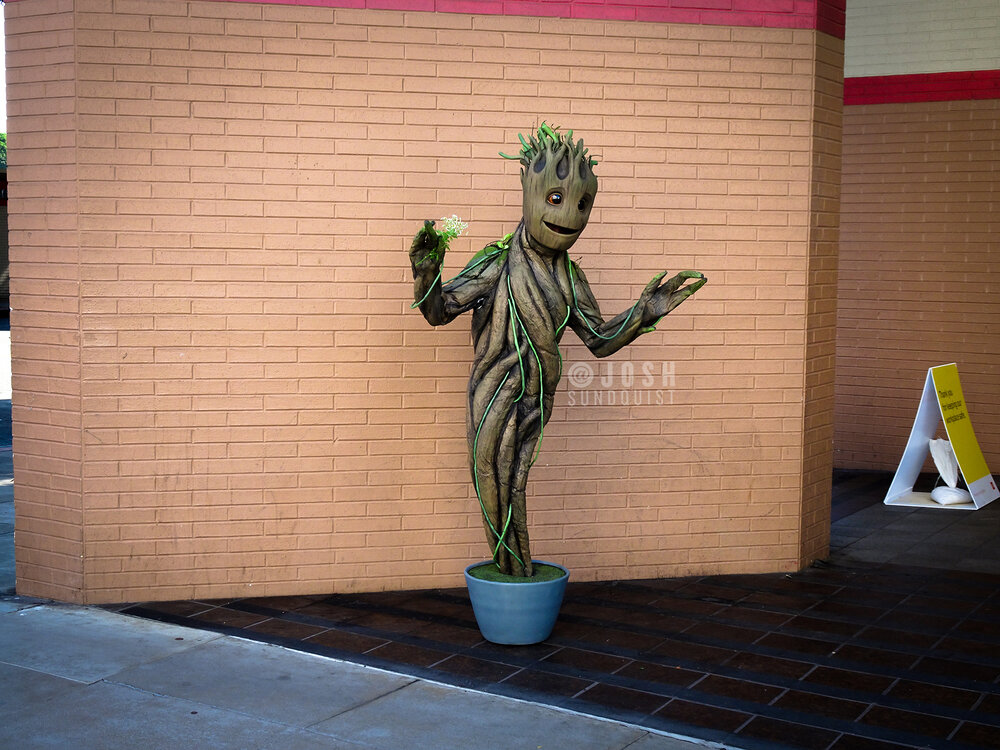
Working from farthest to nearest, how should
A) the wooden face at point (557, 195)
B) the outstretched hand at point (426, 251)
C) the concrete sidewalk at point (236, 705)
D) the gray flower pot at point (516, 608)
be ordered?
the gray flower pot at point (516, 608), the wooden face at point (557, 195), the outstretched hand at point (426, 251), the concrete sidewalk at point (236, 705)

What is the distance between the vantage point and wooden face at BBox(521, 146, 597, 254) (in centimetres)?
504

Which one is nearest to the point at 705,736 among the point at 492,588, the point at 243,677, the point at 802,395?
the point at 492,588

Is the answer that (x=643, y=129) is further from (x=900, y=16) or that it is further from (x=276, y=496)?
(x=900, y=16)

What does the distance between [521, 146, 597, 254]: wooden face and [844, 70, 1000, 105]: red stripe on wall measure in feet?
19.0

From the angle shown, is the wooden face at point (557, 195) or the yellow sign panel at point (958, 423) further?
the yellow sign panel at point (958, 423)

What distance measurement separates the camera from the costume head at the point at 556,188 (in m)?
5.04

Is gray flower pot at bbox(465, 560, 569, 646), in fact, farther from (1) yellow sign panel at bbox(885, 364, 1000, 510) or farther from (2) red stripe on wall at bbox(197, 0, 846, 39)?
(1) yellow sign panel at bbox(885, 364, 1000, 510)

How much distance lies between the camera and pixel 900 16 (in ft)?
31.9

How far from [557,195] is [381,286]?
4.80 feet

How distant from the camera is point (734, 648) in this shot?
17.7ft

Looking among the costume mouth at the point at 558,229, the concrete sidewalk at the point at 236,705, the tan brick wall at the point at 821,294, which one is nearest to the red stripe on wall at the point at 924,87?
the tan brick wall at the point at 821,294

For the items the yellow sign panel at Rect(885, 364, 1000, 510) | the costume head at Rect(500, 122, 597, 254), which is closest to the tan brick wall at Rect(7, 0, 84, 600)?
the costume head at Rect(500, 122, 597, 254)

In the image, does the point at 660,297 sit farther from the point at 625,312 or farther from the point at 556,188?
the point at 556,188

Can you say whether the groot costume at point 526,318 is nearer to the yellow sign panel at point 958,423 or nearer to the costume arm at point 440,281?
the costume arm at point 440,281
